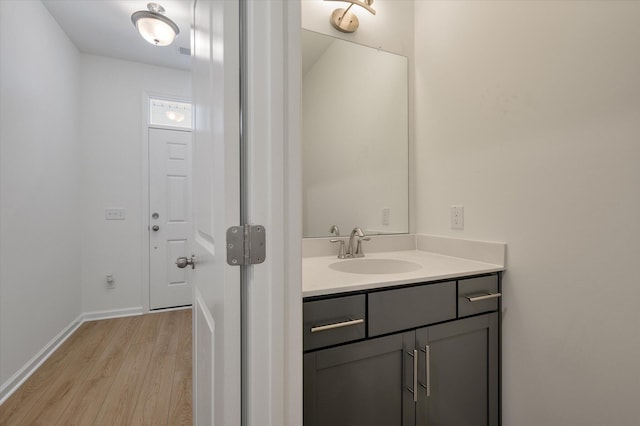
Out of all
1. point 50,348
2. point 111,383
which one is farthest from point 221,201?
point 50,348

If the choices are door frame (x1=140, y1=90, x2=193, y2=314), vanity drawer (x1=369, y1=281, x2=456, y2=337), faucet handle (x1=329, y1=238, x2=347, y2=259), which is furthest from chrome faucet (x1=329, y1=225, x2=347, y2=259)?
door frame (x1=140, y1=90, x2=193, y2=314)

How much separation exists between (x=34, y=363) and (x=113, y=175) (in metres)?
1.73

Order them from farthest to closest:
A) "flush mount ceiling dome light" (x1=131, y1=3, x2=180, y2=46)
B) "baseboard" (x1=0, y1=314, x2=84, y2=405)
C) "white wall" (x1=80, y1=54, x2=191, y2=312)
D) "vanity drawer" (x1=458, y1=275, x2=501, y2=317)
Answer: "white wall" (x1=80, y1=54, x2=191, y2=312) < "flush mount ceiling dome light" (x1=131, y1=3, x2=180, y2=46) < "baseboard" (x1=0, y1=314, x2=84, y2=405) < "vanity drawer" (x1=458, y1=275, x2=501, y2=317)

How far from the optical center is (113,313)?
2992 mm

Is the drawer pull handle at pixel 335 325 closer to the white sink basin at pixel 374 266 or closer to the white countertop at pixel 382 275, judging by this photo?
the white countertop at pixel 382 275

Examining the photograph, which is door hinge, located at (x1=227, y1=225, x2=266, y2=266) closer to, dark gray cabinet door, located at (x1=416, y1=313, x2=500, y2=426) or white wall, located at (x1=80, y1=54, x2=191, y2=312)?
dark gray cabinet door, located at (x1=416, y1=313, x2=500, y2=426)

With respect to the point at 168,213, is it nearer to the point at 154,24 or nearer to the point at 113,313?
the point at 113,313

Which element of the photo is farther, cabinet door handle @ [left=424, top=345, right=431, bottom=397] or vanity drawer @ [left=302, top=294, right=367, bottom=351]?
cabinet door handle @ [left=424, top=345, right=431, bottom=397]

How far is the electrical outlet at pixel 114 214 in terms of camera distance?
2979mm

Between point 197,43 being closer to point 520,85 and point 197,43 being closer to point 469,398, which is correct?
point 520,85

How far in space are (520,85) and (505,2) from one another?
382 millimetres

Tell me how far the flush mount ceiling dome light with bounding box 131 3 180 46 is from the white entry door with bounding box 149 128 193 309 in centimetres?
111

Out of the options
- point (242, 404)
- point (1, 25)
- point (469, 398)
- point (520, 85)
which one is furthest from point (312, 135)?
point (1, 25)

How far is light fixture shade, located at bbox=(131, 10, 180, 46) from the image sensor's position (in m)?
2.14
